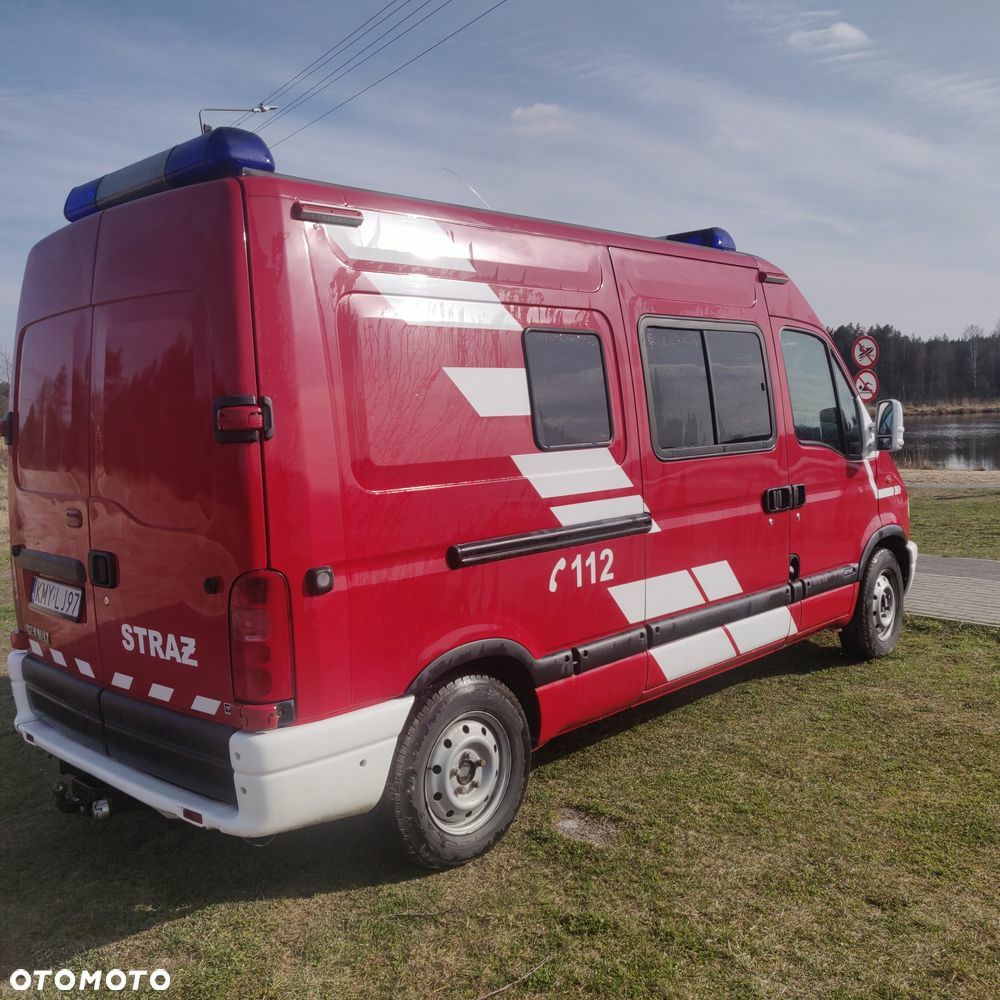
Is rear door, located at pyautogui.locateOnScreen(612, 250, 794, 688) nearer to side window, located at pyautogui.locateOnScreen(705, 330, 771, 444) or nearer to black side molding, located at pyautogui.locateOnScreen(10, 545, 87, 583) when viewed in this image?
side window, located at pyautogui.locateOnScreen(705, 330, 771, 444)

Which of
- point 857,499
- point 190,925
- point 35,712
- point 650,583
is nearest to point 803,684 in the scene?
point 857,499

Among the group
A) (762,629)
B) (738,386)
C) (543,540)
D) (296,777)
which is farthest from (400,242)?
(762,629)

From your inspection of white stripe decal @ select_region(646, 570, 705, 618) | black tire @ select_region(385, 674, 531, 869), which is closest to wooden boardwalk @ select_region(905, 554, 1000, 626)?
white stripe decal @ select_region(646, 570, 705, 618)

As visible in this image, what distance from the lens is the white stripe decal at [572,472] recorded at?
388cm

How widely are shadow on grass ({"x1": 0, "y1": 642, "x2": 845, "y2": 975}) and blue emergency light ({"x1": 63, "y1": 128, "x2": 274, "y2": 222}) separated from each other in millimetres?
2383

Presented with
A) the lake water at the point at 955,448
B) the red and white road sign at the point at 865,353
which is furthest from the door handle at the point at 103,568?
the lake water at the point at 955,448

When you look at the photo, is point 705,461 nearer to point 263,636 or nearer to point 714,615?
→ point 714,615

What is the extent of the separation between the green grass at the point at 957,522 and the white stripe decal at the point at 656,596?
6.56 meters

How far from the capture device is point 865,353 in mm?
11797

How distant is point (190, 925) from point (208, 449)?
5.51ft

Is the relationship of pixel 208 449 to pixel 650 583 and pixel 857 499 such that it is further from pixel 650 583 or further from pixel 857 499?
pixel 857 499

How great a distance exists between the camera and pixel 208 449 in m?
3.09

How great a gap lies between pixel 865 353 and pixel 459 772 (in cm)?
985

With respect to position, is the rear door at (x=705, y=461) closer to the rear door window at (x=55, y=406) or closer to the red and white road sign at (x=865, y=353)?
the rear door window at (x=55, y=406)
